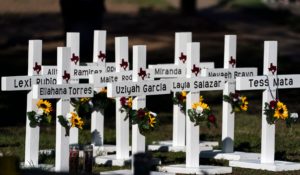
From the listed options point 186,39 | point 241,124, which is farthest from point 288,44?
point 186,39

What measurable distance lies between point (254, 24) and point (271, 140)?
94.2 feet

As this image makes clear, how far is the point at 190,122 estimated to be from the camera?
13.5 metres

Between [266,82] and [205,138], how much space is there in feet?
11.4

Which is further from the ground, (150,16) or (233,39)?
(150,16)

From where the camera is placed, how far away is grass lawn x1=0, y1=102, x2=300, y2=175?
1472 centimetres

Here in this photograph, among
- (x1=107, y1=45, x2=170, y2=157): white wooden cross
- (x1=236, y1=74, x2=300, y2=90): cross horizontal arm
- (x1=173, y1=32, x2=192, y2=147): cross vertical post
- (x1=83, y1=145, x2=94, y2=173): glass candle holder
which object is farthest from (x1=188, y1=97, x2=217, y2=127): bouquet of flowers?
(x1=173, y1=32, x2=192, y2=147): cross vertical post

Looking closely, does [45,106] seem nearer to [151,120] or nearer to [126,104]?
[126,104]

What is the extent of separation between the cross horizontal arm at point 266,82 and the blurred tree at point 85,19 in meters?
13.3

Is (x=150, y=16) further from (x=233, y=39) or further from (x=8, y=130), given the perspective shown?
(x=233, y=39)

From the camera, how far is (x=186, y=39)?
15352 mm

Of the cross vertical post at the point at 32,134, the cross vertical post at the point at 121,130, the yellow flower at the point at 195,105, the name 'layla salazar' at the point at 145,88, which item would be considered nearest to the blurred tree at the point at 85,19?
the cross vertical post at the point at 121,130

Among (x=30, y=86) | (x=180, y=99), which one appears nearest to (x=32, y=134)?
(x=30, y=86)

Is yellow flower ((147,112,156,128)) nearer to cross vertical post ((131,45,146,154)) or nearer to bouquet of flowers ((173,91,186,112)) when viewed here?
cross vertical post ((131,45,146,154))

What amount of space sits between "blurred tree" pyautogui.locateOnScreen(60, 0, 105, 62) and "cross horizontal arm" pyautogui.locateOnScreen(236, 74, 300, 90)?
13.3 m
